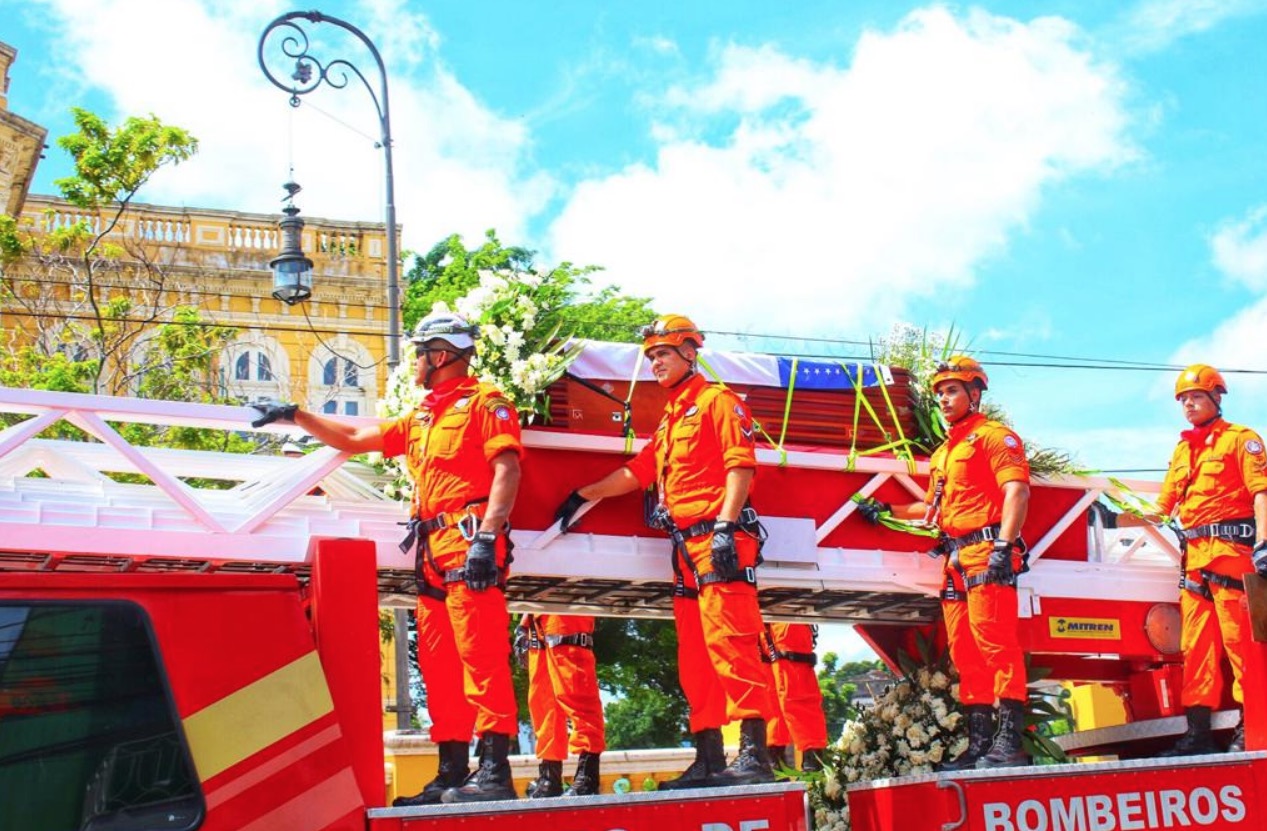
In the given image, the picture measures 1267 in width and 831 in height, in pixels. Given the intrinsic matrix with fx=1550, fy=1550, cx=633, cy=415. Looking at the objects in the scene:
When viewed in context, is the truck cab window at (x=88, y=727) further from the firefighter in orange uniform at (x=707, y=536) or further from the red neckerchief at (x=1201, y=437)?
the red neckerchief at (x=1201, y=437)

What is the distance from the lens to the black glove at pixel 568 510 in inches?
271

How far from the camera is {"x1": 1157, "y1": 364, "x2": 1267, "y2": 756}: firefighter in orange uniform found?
23.9 ft

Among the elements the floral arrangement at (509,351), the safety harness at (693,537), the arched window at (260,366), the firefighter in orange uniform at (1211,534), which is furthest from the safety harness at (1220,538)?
the arched window at (260,366)

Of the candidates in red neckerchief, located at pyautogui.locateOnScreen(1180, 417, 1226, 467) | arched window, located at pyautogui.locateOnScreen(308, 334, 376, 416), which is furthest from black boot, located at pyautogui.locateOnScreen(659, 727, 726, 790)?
arched window, located at pyautogui.locateOnScreen(308, 334, 376, 416)

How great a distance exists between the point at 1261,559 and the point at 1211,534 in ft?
1.21

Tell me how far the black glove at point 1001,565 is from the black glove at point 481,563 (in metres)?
2.43

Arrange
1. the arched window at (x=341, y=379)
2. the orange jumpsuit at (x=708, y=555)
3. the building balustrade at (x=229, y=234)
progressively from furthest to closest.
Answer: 1. the arched window at (x=341, y=379)
2. the building balustrade at (x=229, y=234)
3. the orange jumpsuit at (x=708, y=555)

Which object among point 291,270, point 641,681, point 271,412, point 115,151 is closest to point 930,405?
point 271,412

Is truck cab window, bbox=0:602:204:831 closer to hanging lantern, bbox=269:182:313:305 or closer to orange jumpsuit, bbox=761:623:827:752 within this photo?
orange jumpsuit, bbox=761:623:827:752

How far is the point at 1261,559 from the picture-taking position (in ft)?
23.6

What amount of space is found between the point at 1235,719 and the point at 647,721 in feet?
56.1

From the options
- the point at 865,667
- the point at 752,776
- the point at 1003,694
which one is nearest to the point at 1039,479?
the point at 1003,694

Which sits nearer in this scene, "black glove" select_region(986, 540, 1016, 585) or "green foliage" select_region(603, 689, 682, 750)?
"black glove" select_region(986, 540, 1016, 585)

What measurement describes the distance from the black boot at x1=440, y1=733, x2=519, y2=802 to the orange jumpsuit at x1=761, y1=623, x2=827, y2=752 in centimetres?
294
